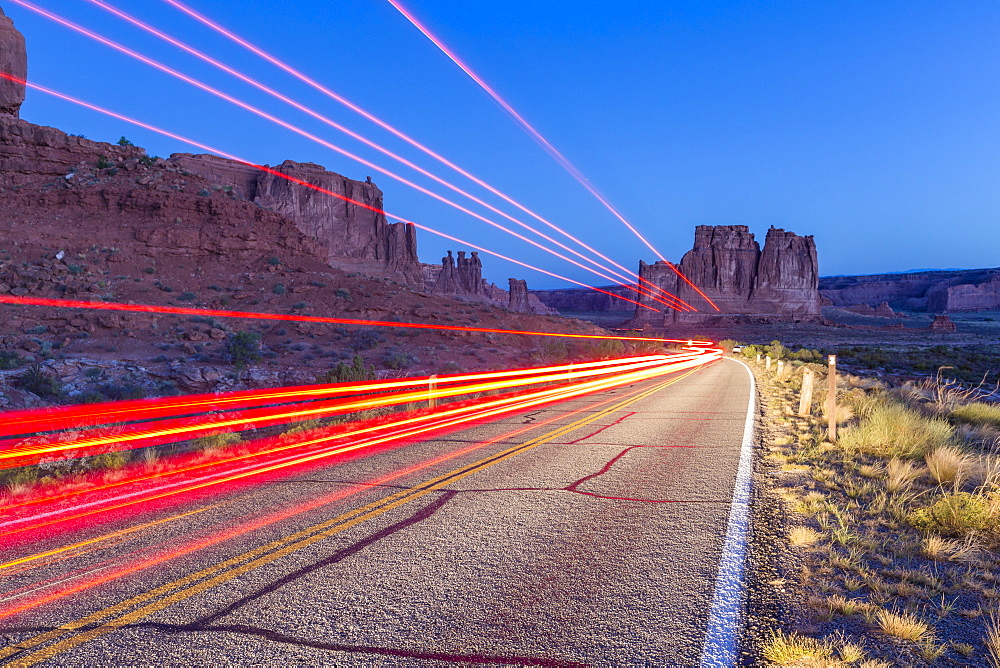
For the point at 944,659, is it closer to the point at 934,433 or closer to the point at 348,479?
the point at 348,479

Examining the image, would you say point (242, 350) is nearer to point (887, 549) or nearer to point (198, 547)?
point (198, 547)

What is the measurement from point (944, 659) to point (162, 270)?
39661mm

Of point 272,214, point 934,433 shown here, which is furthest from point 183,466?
point 272,214

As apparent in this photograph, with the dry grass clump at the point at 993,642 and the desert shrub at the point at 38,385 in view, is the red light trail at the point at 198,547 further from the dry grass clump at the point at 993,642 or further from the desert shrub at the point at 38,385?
the desert shrub at the point at 38,385

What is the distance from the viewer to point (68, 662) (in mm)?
2822

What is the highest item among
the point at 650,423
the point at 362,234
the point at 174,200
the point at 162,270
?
the point at 362,234

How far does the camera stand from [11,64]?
40.2 m

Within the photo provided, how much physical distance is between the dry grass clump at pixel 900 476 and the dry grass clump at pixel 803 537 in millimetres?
1989

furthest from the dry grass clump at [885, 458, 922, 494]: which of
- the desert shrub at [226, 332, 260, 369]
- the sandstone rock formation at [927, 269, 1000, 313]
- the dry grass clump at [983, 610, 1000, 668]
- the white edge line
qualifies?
the sandstone rock formation at [927, 269, 1000, 313]

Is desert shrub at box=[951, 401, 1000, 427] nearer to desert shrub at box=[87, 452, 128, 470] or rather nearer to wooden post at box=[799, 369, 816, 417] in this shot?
wooden post at box=[799, 369, 816, 417]

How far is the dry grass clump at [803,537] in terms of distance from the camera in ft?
14.8

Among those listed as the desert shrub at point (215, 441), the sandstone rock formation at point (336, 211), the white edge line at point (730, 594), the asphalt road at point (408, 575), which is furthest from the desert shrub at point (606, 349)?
the sandstone rock formation at point (336, 211)

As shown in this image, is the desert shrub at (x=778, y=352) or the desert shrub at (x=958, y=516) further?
the desert shrub at (x=778, y=352)

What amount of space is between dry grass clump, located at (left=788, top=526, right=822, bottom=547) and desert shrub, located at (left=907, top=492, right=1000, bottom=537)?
3.48 ft
